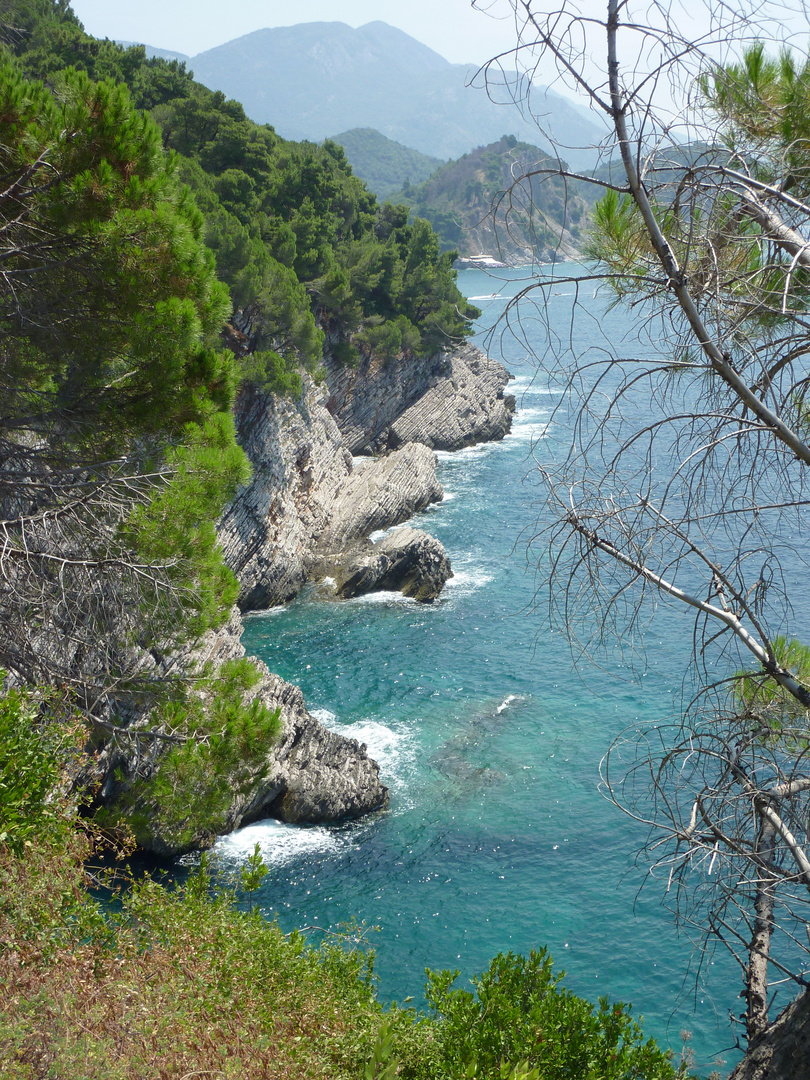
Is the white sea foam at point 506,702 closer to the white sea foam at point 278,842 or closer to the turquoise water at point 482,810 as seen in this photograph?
the turquoise water at point 482,810

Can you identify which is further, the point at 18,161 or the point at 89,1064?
the point at 18,161

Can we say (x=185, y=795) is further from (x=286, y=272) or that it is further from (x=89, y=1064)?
(x=286, y=272)

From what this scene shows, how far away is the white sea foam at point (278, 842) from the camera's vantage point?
50.8ft

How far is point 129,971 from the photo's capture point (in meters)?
5.68

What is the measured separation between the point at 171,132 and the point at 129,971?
1384 inches

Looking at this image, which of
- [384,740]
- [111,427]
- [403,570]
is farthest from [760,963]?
[403,570]

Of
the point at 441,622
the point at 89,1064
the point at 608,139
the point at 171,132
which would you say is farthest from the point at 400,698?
the point at 171,132

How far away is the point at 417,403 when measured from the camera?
44594 mm

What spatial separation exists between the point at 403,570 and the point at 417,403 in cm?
1896

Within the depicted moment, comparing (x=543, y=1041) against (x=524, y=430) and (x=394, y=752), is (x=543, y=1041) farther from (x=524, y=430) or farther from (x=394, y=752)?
(x=524, y=430)

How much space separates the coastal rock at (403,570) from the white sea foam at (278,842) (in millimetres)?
11348

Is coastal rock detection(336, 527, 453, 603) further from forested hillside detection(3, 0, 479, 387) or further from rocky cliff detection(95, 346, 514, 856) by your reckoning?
forested hillside detection(3, 0, 479, 387)

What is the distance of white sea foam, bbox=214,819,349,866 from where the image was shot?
15.5m

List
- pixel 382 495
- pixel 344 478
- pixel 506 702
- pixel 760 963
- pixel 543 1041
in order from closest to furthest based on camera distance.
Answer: pixel 760 963 → pixel 543 1041 → pixel 506 702 → pixel 382 495 → pixel 344 478
